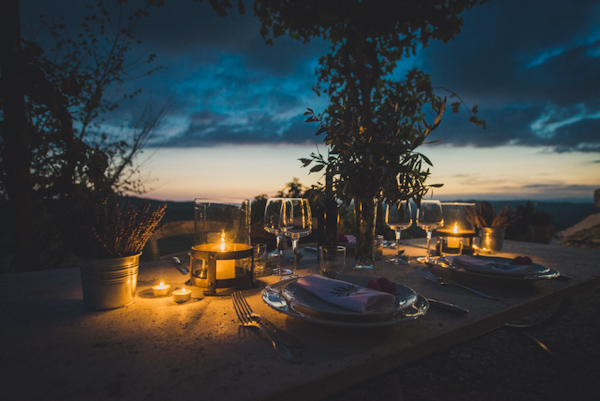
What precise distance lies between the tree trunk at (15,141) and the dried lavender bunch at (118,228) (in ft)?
4.15

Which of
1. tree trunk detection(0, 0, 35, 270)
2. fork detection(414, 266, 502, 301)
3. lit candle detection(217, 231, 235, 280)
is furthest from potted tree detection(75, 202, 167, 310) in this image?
tree trunk detection(0, 0, 35, 270)

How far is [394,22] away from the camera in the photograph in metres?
2.99

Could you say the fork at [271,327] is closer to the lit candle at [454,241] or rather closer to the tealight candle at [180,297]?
the tealight candle at [180,297]

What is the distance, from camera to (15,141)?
1.68m

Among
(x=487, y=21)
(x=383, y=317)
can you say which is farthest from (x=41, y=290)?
(x=487, y=21)

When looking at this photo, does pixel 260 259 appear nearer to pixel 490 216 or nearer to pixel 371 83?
pixel 490 216

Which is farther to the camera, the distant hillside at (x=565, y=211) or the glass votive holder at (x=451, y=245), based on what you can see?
the distant hillside at (x=565, y=211)

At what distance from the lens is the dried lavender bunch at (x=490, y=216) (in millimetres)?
1855

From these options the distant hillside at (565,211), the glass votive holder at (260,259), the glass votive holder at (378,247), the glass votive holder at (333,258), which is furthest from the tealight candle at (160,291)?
the distant hillside at (565,211)

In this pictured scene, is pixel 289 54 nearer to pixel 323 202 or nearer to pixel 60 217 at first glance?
pixel 323 202

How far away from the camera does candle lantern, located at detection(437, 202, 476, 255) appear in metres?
1.74

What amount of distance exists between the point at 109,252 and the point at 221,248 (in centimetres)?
36

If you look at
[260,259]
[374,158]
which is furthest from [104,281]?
[374,158]

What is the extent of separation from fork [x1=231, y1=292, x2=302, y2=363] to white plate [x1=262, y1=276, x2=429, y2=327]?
6 centimetres
